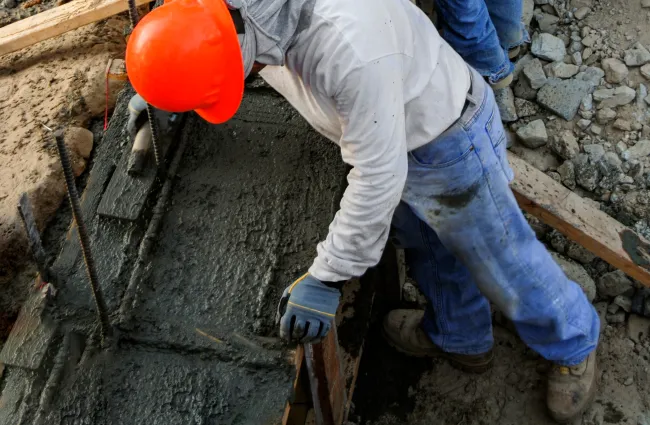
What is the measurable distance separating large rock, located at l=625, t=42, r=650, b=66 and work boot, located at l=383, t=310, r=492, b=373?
1.95 m

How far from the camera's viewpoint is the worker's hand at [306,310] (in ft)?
7.75

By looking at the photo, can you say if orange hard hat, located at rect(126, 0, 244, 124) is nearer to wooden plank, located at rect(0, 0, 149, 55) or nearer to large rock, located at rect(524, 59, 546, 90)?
wooden plank, located at rect(0, 0, 149, 55)

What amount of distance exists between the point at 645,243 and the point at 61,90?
307 centimetres

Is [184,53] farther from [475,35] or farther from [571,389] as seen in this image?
[571,389]

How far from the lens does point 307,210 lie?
2.77 meters

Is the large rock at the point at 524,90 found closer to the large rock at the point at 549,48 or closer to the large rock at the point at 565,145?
the large rock at the point at 549,48

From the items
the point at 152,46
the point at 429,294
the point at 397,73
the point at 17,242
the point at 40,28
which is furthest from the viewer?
the point at 40,28

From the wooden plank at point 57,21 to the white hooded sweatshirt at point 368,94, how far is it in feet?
4.57

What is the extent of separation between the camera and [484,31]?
352 centimetres

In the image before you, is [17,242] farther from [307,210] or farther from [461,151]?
[461,151]

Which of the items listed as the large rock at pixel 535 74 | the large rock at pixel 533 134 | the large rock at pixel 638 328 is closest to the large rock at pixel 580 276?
the large rock at pixel 638 328

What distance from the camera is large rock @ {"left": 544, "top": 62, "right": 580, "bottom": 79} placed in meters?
4.07

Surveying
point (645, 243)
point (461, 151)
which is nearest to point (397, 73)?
point (461, 151)

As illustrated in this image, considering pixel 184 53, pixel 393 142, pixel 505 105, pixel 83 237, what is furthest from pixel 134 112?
pixel 505 105
